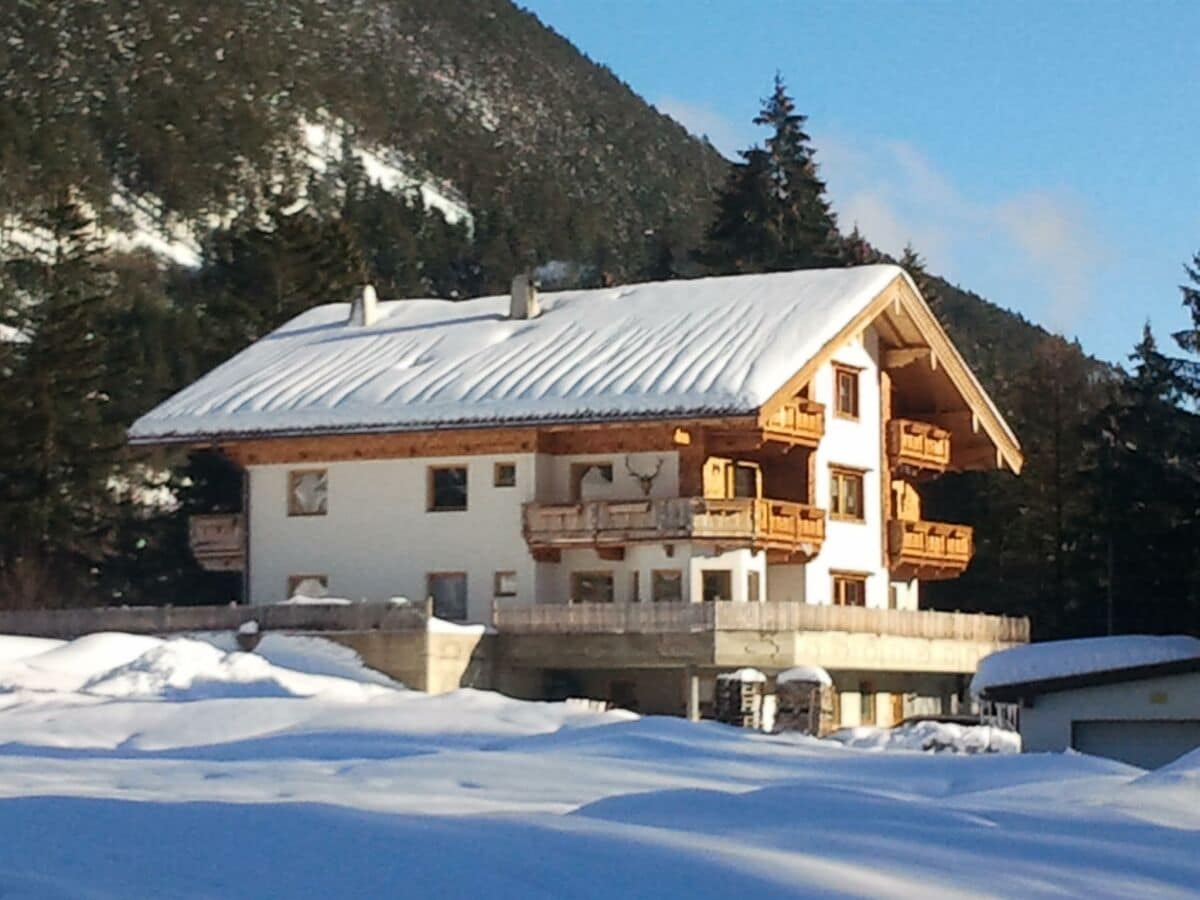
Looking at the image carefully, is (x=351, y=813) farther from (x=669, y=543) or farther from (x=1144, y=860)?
(x=669, y=543)

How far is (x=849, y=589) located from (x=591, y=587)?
20.9 feet

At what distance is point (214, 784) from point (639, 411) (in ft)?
77.0

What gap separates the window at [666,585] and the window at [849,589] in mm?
4735

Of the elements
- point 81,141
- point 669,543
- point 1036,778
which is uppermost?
point 81,141

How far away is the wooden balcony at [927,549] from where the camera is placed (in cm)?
4797

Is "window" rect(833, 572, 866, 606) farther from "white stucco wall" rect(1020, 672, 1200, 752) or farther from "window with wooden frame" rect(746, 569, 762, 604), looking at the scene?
"white stucco wall" rect(1020, 672, 1200, 752)

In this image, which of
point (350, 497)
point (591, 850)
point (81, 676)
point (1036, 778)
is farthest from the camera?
point (350, 497)

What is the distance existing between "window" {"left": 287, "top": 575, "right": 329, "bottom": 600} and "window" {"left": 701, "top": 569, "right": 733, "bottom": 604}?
8.39 m

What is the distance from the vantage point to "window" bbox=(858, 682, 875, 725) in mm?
44719

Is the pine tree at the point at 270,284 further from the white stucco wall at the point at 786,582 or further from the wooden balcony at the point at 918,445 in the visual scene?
the white stucco wall at the point at 786,582

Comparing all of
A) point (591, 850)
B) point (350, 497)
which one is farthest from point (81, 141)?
point (591, 850)

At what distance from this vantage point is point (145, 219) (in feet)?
416

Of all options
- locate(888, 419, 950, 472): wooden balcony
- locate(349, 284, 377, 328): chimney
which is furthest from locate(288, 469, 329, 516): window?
locate(888, 419, 950, 472): wooden balcony

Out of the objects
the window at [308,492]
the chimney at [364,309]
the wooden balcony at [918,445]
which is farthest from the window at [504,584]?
the chimney at [364,309]
